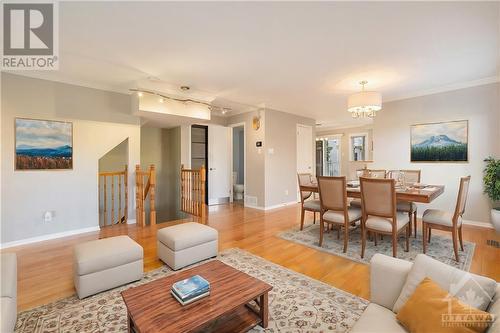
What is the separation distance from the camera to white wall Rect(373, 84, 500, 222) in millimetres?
3938

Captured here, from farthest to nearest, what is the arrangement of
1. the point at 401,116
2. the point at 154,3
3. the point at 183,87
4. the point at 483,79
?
the point at 401,116
the point at 183,87
the point at 483,79
the point at 154,3

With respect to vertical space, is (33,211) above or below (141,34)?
below

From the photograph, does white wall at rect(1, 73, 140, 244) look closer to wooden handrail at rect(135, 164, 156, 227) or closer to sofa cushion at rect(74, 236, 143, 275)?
wooden handrail at rect(135, 164, 156, 227)

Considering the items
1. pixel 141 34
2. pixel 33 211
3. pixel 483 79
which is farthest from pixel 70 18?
pixel 483 79

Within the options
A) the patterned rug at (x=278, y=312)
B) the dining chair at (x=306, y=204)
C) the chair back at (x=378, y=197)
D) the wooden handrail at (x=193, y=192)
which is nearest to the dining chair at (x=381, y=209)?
the chair back at (x=378, y=197)

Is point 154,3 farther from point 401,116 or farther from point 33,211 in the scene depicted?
point 401,116

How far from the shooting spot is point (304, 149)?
6820 millimetres

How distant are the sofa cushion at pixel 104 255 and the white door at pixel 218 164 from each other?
13.2 ft

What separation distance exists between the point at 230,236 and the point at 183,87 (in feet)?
8.99

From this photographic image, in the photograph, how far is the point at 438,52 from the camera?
288 centimetres

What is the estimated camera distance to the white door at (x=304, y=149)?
664 cm

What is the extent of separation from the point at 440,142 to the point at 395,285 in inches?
169

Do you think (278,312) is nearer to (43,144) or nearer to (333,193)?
(333,193)

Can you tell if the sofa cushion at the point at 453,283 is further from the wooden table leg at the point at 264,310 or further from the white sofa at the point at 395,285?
the wooden table leg at the point at 264,310
